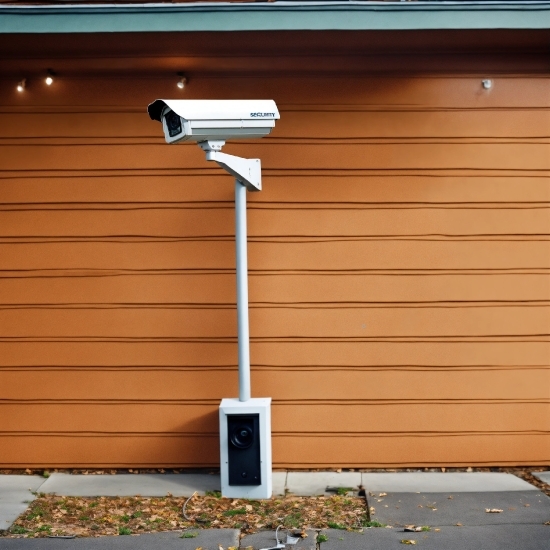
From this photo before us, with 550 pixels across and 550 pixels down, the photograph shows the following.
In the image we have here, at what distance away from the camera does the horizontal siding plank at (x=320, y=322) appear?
722 cm

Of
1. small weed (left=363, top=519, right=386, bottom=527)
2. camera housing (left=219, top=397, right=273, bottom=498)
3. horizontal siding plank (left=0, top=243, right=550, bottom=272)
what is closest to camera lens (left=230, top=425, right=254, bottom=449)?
A: camera housing (left=219, top=397, right=273, bottom=498)

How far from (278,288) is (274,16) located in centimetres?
231

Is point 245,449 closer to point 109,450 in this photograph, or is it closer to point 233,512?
point 233,512

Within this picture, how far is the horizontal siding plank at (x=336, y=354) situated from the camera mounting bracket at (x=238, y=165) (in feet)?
4.86

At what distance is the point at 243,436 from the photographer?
656 cm

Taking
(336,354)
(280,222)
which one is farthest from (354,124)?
(336,354)

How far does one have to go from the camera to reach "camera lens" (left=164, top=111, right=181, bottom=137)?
5.96m

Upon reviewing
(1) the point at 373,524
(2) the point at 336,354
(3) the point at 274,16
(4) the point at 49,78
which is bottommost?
(1) the point at 373,524

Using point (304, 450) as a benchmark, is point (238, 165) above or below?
above

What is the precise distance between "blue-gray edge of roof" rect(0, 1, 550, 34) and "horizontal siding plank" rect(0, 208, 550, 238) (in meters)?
1.59

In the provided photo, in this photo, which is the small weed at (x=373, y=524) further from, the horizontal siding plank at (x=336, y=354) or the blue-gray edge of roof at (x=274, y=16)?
the blue-gray edge of roof at (x=274, y=16)

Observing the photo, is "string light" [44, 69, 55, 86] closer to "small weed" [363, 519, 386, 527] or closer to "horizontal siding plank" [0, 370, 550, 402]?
"horizontal siding plank" [0, 370, 550, 402]

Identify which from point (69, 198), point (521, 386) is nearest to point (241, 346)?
point (69, 198)

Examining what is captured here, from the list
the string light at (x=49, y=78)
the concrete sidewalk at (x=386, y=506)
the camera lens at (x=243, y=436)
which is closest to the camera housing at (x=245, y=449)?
the camera lens at (x=243, y=436)
